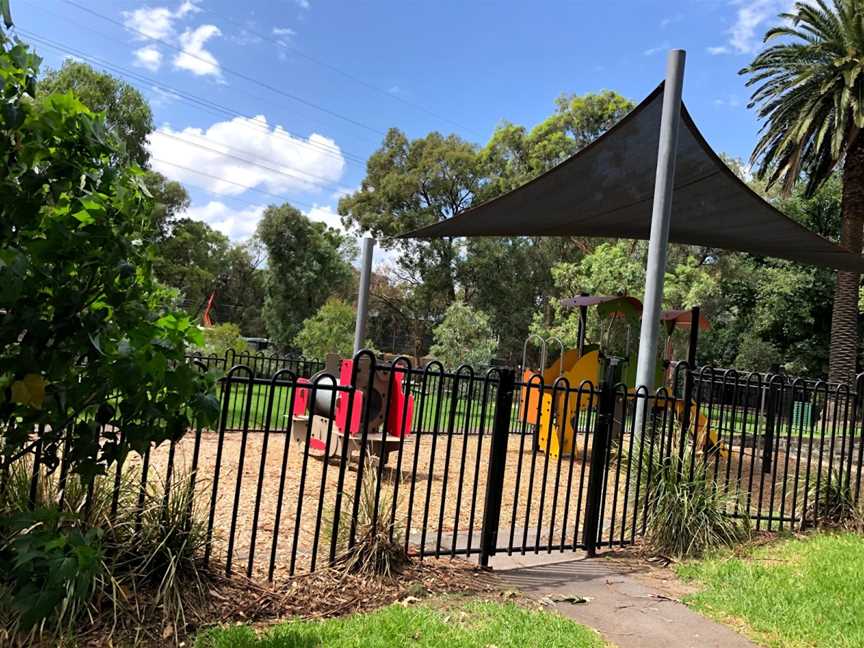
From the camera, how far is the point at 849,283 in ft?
50.0

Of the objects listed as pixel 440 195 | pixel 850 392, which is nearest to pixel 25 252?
pixel 850 392

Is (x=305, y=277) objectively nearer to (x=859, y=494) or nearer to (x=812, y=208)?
(x=812, y=208)

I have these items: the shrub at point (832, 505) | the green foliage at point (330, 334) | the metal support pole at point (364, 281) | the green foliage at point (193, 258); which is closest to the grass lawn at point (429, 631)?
the shrub at point (832, 505)

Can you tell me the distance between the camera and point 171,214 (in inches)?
1280

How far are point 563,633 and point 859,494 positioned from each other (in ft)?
15.0

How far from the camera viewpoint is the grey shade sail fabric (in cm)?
659

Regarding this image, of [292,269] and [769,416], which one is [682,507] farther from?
[292,269]

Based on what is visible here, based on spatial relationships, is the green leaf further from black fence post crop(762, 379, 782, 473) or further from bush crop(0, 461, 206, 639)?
black fence post crop(762, 379, 782, 473)

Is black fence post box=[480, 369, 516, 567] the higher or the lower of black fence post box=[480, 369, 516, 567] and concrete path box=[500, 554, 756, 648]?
the higher

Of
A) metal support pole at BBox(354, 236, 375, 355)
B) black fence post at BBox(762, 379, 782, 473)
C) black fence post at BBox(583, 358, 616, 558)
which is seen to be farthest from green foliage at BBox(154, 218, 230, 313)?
black fence post at BBox(583, 358, 616, 558)

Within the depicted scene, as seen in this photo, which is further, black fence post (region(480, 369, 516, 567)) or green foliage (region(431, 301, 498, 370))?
green foliage (region(431, 301, 498, 370))

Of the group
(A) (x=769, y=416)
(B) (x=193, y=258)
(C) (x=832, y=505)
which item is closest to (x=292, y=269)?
(B) (x=193, y=258)

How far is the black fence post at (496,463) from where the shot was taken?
13.8 ft

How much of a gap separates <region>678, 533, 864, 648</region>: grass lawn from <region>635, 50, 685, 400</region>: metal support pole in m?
1.63
